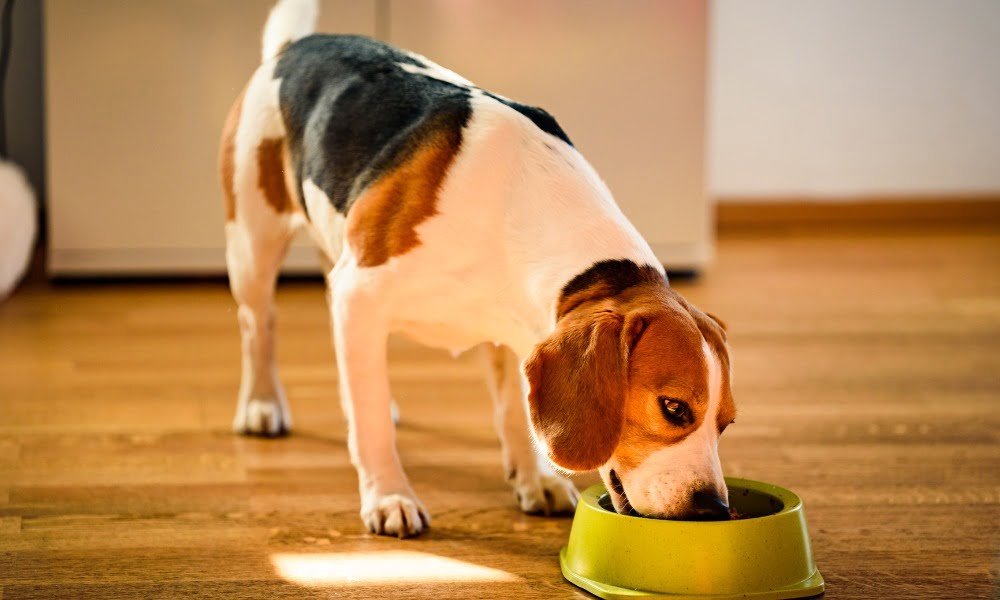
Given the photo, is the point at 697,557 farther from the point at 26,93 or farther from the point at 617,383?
the point at 26,93

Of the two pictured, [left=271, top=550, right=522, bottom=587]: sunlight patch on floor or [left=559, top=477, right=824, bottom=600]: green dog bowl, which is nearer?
[left=559, top=477, right=824, bottom=600]: green dog bowl

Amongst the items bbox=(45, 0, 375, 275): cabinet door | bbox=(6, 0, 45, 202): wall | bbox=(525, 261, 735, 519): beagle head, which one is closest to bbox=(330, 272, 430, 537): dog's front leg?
bbox=(525, 261, 735, 519): beagle head

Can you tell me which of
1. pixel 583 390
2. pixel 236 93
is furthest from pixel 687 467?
pixel 236 93

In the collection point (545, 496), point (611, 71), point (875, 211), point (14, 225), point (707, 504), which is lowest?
point (875, 211)

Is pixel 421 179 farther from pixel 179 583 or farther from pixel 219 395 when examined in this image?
pixel 219 395

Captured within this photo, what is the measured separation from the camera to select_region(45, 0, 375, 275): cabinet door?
4152 millimetres

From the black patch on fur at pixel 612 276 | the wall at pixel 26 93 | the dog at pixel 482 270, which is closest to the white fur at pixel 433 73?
the dog at pixel 482 270

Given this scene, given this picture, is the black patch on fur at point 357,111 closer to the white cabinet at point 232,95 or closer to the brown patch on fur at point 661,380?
the brown patch on fur at point 661,380

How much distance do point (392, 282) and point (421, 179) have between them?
166 mm

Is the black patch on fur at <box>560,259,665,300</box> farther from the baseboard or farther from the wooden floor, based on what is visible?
the baseboard

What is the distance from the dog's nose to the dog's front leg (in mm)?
544

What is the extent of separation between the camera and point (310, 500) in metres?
2.26

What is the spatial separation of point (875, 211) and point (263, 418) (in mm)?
3680

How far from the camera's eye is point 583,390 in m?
1.69
